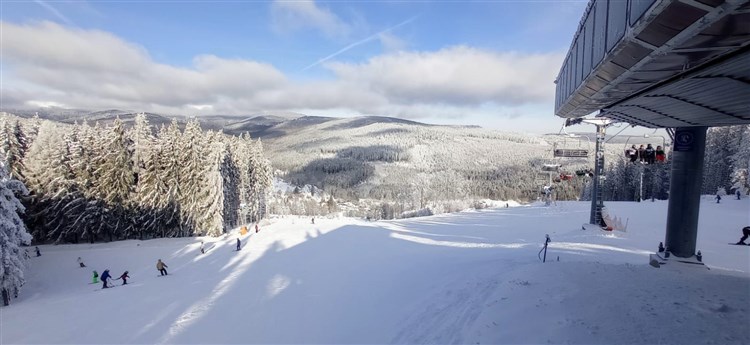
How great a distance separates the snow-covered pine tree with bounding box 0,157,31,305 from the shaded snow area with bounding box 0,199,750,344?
3050 mm

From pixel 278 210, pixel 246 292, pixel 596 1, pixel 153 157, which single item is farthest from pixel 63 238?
pixel 278 210

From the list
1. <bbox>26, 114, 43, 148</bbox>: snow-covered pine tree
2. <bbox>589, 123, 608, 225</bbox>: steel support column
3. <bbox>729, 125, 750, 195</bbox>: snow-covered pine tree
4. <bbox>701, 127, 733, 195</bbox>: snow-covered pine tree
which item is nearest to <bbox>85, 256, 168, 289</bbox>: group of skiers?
<bbox>26, 114, 43, 148</bbox>: snow-covered pine tree

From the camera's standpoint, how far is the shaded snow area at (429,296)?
24.2 ft

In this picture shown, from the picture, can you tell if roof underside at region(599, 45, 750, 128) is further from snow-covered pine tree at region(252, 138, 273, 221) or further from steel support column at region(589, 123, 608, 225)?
snow-covered pine tree at region(252, 138, 273, 221)

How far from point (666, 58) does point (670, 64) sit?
0.40 meters

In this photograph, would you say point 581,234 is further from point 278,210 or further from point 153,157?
point 278,210

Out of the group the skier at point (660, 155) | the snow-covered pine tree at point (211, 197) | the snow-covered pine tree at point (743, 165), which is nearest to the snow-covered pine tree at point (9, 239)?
the snow-covered pine tree at point (211, 197)

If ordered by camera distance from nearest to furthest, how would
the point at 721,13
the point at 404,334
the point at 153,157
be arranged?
1. the point at 721,13
2. the point at 404,334
3. the point at 153,157

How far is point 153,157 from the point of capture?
1464 inches

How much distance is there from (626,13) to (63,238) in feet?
156

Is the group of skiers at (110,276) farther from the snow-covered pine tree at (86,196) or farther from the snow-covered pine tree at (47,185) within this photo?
the snow-covered pine tree at (47,185)

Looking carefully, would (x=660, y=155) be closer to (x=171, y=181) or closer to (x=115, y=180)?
(x=171, y=181)

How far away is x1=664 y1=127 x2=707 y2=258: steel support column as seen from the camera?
11.1 metres

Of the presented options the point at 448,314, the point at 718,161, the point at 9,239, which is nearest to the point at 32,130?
the point at 9,239
